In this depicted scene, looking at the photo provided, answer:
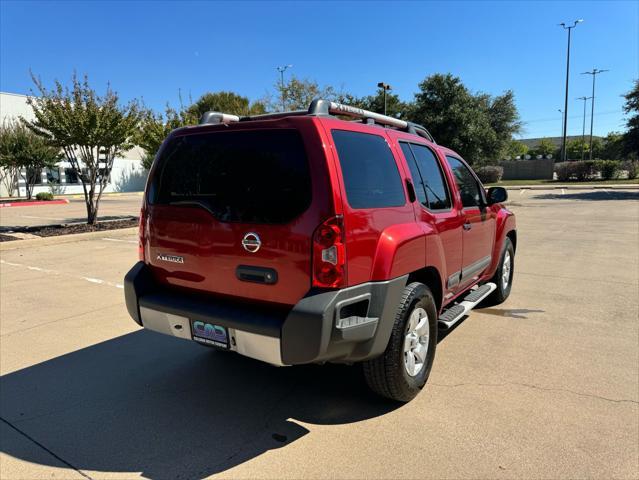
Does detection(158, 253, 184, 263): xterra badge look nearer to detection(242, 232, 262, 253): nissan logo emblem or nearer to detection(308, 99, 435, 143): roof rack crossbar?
detection(242, 232, 262, 253): nissan logo emblem

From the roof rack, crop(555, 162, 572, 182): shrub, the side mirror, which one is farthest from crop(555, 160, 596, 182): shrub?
the roof rack

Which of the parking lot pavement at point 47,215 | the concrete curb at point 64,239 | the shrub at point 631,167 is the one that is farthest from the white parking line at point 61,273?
the shrub at point 631,167

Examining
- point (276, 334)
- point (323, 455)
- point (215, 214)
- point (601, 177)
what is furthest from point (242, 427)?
point (601, 177)

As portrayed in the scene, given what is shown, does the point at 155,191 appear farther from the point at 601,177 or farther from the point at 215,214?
the point at 601,177

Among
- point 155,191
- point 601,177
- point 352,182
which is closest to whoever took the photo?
point 352,182

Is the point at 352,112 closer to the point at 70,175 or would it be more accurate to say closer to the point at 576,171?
the point at 70,175

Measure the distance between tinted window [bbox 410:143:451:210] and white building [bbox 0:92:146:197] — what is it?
112ft

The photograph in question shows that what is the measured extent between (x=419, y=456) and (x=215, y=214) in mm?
1917

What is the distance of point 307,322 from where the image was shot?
99.9 inches

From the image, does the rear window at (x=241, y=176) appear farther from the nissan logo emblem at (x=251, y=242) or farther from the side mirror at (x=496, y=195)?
the side mirror at (x=496, y=195)

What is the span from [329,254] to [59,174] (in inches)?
1730

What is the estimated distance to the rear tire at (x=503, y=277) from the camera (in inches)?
217

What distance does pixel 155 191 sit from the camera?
11.3ft

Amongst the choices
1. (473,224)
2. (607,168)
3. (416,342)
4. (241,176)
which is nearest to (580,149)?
(607,168)
